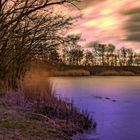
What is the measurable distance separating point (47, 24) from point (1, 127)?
12.0m

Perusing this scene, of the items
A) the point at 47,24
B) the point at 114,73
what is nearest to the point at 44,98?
the point at 47,24

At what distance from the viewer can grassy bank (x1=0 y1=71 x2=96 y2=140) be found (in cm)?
1055

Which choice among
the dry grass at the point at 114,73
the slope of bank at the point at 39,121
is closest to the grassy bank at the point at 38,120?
A: the slope of bank at the point at 39,121

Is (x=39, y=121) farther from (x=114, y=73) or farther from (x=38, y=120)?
(x=114, y=73)

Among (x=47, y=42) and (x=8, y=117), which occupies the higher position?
(x=47, y=42)

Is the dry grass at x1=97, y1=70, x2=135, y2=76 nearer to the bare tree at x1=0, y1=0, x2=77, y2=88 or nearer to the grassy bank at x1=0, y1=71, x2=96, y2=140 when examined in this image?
the bare tree at x1=0, y1=0, x2=77, y2=88

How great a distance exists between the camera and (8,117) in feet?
40.3

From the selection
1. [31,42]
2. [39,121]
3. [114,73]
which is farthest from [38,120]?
[114,73]

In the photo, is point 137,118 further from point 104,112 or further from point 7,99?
point 7,99

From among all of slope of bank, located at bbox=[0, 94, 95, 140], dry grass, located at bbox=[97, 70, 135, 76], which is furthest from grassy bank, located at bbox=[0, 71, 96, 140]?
dry grass, located at bbox=[97, 70, 135, 76]

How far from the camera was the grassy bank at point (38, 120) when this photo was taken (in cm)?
1055

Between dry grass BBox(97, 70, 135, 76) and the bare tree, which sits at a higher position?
the bare tree

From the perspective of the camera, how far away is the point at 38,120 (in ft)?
41.7

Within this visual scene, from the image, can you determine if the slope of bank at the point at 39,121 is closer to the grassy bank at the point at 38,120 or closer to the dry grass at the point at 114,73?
the grassy bank at the point at 38,120
